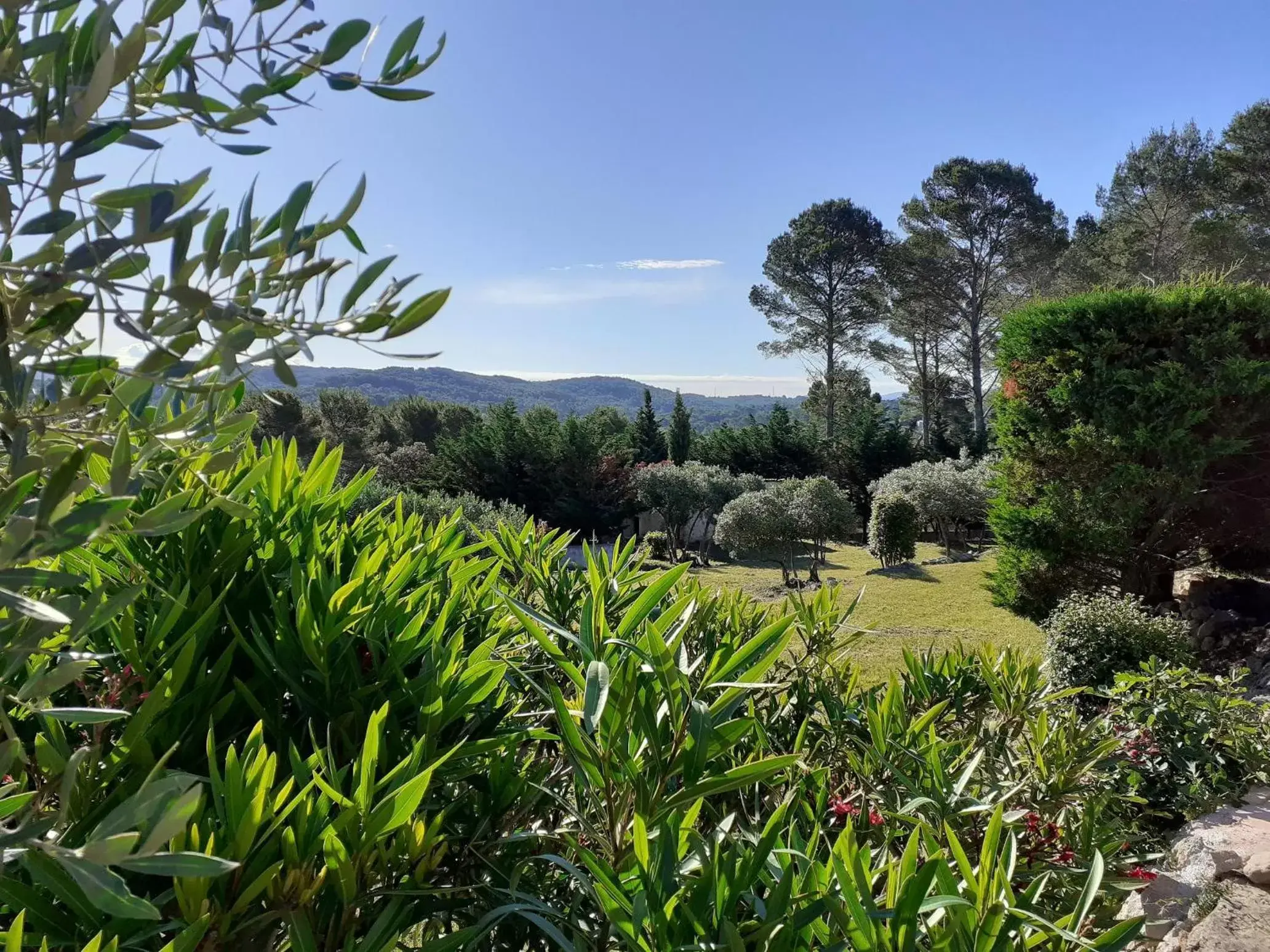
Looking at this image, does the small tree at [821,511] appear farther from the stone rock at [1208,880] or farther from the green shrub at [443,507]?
the stone rock at [1208,880]

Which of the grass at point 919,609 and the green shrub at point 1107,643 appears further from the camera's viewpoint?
the grass at point 919,609

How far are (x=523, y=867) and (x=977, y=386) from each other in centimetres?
4073

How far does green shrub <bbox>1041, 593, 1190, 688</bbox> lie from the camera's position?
6.29 metres

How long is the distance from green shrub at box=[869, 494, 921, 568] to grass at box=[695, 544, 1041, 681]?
2.71 ft

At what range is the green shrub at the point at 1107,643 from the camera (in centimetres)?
629

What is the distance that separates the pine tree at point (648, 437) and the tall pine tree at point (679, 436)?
1059 millimetres

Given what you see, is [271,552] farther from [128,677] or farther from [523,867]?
[523,867]

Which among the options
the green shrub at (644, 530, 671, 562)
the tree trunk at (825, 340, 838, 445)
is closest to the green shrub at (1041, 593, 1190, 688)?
the green shrub at (644, 530, 671, 562)

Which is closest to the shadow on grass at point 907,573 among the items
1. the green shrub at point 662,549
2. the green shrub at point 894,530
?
the green shrub at point 894,530

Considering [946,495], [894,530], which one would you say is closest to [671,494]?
[894,530]

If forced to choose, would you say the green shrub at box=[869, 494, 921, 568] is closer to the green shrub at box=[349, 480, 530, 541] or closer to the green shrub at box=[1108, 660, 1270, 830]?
the green shrub at box=[349, 480, 530, 541]

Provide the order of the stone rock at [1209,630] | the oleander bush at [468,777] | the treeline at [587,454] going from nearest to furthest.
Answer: the oleander bush at [468,777] → the stone rock at [1209,630] → the treeline at [587,454]

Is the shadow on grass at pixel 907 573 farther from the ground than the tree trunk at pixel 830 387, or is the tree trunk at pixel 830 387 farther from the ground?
the tree trunk at pixel 830 387

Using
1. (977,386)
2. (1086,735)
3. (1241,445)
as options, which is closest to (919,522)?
(1241,445)
